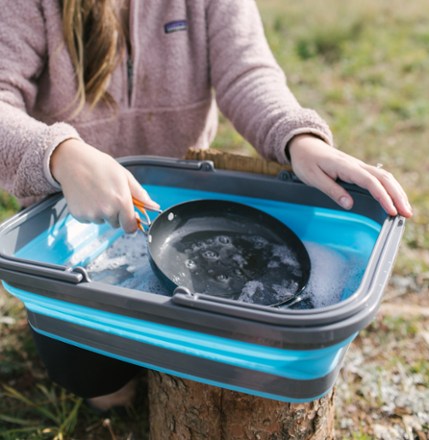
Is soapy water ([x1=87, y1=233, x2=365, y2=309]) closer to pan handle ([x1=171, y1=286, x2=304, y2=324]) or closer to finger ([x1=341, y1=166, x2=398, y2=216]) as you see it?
finger ([x1=341, y1=166, x2=398, y2=216])

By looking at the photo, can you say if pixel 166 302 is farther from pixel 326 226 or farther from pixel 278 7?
pixel 278 7

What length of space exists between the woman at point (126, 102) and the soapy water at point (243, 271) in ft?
0.46

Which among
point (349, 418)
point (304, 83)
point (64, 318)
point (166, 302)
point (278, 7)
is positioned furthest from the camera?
point (278, 7)

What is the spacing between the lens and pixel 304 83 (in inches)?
131

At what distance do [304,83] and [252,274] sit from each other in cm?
240

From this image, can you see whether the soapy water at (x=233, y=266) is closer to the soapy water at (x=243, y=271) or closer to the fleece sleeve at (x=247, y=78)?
the soapy water at (x=243, y=271)

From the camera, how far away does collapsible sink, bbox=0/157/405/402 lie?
794 mm

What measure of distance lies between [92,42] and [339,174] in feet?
2.22

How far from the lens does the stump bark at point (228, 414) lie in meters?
1.06

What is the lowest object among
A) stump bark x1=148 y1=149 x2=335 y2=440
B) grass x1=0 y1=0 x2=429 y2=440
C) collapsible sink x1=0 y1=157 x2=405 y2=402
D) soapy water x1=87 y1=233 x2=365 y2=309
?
grass x1=0 y1=0 x2=429 y2=440

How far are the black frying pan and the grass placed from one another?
A: 1.52ft

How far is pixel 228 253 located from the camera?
3.89 feet

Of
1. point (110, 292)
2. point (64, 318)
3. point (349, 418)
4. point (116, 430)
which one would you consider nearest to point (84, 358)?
point (116, 430)

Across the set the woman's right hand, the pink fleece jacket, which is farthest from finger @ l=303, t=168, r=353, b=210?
the woman's right hand
